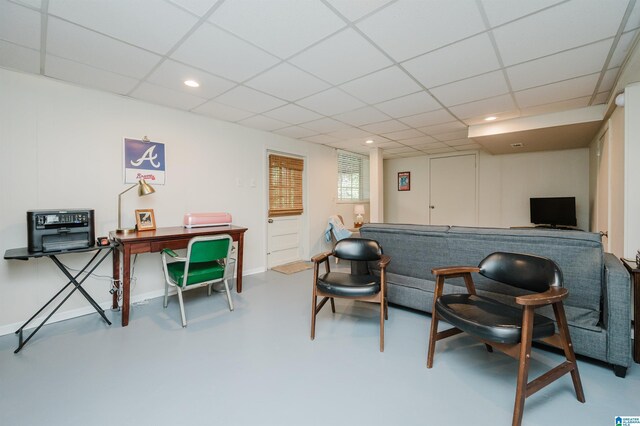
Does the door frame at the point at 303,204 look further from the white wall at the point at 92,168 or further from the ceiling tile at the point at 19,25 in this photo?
the ceiling tile at the point at 19,25

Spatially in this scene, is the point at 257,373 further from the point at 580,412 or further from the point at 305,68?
the point at 305,68

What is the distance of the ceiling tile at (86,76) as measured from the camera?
92.8 inches

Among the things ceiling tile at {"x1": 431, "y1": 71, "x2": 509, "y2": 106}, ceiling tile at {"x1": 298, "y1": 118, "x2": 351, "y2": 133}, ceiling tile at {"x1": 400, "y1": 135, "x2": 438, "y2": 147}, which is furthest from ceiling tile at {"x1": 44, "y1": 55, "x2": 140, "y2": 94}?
ceiling tile at {"x1": 400, "y1": 135, "x2": 438, "y2": 147}

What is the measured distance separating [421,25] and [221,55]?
5.04ft

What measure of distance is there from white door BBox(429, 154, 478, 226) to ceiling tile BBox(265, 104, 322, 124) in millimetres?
4098

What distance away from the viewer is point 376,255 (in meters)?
2.52

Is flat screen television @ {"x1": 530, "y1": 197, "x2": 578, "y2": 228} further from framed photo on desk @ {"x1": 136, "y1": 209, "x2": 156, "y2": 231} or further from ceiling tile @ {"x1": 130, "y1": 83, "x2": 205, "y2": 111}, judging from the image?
framed photo on desk @ {"x1": 136, "y1": 209, "x2": 156, "y2": 231}

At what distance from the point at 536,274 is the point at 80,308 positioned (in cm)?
408

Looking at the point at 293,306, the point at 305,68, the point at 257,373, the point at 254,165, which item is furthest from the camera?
the point at 254,165

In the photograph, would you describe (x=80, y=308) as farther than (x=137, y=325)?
Yes

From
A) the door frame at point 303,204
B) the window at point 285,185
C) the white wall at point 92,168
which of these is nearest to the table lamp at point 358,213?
the door frame at point 303,204

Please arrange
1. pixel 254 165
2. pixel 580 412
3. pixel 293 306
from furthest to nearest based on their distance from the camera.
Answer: pixel 254 165, pixel 293 306, pixel 580 412

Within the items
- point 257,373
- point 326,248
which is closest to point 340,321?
point 257,373

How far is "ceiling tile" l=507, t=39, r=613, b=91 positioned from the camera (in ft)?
7.04
